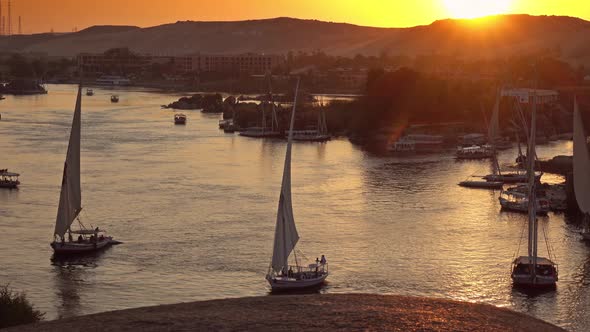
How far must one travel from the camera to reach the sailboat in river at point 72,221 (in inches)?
384

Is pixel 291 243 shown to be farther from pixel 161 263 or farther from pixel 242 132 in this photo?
pixel 242 132

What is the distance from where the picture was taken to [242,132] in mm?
23422

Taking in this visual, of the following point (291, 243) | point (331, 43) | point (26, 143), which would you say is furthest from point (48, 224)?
point (331, 43)

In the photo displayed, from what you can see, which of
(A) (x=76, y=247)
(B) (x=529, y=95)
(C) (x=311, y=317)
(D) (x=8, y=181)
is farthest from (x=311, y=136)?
(C) (x=311, y=317)

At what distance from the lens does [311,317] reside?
417 cm

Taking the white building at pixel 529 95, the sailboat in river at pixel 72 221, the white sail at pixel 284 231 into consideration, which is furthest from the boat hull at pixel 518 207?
the white building at pixel 529 95

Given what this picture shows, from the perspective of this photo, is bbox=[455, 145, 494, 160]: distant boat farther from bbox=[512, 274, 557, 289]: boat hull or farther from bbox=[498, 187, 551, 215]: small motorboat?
bbox=[512, 274, 557, 289]: boat hull

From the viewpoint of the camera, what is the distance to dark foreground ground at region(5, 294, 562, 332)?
4047 mm

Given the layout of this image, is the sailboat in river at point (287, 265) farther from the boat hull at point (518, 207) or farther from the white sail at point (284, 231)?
the boat hull at point (518, 207)

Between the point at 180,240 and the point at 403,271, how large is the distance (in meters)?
2.20

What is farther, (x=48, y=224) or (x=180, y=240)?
(x=48, y=224)

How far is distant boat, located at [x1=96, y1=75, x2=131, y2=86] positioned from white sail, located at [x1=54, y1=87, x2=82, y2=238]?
39130 mm

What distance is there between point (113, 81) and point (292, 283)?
42.4m

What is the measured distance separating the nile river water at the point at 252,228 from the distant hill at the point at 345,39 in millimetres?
39212
